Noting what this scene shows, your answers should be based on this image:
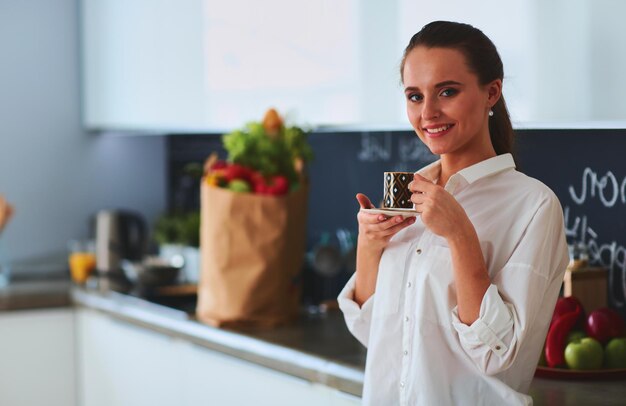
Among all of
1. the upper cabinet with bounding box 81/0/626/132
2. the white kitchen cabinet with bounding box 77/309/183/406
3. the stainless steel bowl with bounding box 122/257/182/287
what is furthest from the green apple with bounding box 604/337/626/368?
the stainless steel bowl with bounding box 122/257/182/287

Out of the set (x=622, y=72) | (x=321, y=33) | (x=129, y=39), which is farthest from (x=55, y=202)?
(x=622, y=72)

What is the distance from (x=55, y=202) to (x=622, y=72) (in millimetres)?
2408

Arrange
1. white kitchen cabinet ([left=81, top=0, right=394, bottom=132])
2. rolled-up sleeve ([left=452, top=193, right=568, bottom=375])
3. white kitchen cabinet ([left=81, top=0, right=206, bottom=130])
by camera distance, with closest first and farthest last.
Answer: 1. rolled-up sleeve ([left=452, top=193, right=568, bottom=375])
2. white kitchen cabinet ([left=81, top=0, right=394, bottom=132])
3. white kitchen cabinet ([left=81, top=0, right=206, bottom=130])

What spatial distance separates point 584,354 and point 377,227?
1.68 feet

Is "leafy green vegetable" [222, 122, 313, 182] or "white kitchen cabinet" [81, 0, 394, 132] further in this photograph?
"leafy green vegetable" [222, 122, 313, 182]

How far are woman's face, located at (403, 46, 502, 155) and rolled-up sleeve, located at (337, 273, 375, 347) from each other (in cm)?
31

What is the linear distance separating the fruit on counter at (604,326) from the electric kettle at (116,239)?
1.81m

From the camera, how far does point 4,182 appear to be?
3486 mm

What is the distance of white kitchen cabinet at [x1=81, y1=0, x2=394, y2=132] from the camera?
2.31 m

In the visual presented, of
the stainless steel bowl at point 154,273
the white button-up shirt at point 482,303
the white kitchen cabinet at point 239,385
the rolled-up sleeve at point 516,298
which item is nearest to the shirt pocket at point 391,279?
the white button-up shirt at point 482,303

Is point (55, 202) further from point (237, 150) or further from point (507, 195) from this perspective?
point (507, 195)

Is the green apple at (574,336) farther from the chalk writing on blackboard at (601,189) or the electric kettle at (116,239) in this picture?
the electric kettle at (116,239)

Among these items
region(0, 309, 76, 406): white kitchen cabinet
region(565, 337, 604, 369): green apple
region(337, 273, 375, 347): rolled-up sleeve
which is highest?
region(337, 273, 375, 347): rolled-up sleeve

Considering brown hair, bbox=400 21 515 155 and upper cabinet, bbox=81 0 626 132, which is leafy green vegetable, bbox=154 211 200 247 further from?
brown hair, bbox=400 21 515 155
